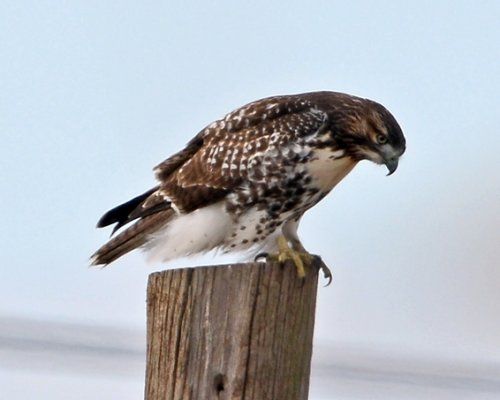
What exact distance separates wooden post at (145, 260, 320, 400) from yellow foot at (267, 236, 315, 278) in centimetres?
21

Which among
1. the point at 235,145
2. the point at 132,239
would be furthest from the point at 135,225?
the point at 235,145

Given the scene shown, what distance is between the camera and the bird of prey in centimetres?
628

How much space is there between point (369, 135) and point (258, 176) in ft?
1.86

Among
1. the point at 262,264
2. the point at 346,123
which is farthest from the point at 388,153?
the point at 262,264

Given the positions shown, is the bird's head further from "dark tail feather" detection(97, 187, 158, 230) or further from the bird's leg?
"dark tail feather" detection(97, 187, 158, 230)

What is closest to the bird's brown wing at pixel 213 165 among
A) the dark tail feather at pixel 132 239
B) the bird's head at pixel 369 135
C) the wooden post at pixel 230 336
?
the dark tail feather at pixel 132 239

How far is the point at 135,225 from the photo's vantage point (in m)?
6.63

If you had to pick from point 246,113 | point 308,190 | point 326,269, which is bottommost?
point 326,269

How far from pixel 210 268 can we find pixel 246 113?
2.39 m

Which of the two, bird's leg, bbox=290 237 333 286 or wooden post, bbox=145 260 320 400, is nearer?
wooden post, bbox=145 260 320 400

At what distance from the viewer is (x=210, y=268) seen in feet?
14.1

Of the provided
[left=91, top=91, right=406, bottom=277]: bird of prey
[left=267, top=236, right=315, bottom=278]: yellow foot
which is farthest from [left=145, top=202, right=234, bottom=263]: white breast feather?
[left=267, top=236, right=315, bottom=278]: yellow foot

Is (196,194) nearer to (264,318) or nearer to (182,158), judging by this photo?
(182,158)

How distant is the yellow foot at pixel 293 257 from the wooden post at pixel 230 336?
0.21m
